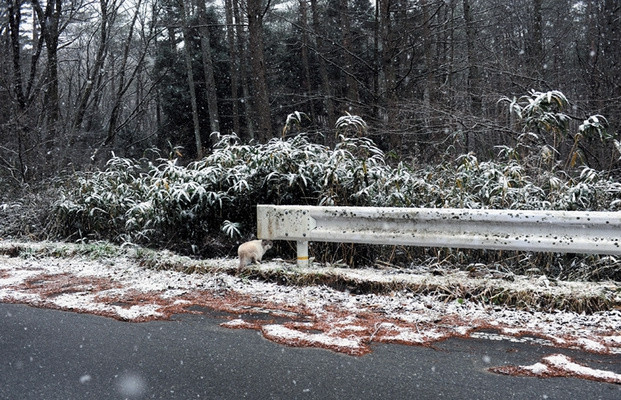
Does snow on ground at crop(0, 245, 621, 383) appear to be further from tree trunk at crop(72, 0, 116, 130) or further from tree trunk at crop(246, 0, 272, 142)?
tree trunk at crop(72, 0, 116, 130)

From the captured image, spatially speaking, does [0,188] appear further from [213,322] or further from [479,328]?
[479,328]

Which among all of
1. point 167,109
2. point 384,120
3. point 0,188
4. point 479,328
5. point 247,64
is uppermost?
point 247,64

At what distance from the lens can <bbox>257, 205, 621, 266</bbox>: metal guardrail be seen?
4062 mm

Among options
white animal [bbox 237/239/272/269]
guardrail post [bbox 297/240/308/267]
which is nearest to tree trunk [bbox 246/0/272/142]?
white animal [bbox 237/239/272/269]

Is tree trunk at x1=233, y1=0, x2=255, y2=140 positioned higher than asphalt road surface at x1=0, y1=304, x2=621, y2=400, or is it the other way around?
tree trunk at x1=233, y1=0, x2=255, y2=140

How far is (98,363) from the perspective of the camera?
→ 9.61 ft

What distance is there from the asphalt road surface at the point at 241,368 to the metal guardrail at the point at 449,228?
4.61 ft

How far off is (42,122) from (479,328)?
12.4 m

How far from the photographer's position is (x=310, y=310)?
3.93 metres

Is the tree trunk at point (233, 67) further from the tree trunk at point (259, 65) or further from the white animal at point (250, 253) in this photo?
the white animal at point (250, 253)

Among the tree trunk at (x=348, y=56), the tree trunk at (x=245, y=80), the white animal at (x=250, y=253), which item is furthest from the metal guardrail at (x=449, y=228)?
the tree trunk at (x=245, y=80)

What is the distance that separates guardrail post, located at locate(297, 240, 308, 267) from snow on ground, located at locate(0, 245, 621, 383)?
1.05ft

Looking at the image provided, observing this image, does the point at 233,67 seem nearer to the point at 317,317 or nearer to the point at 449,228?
the point at 449,228

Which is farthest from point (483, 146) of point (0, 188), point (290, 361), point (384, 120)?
point (0, 188)
